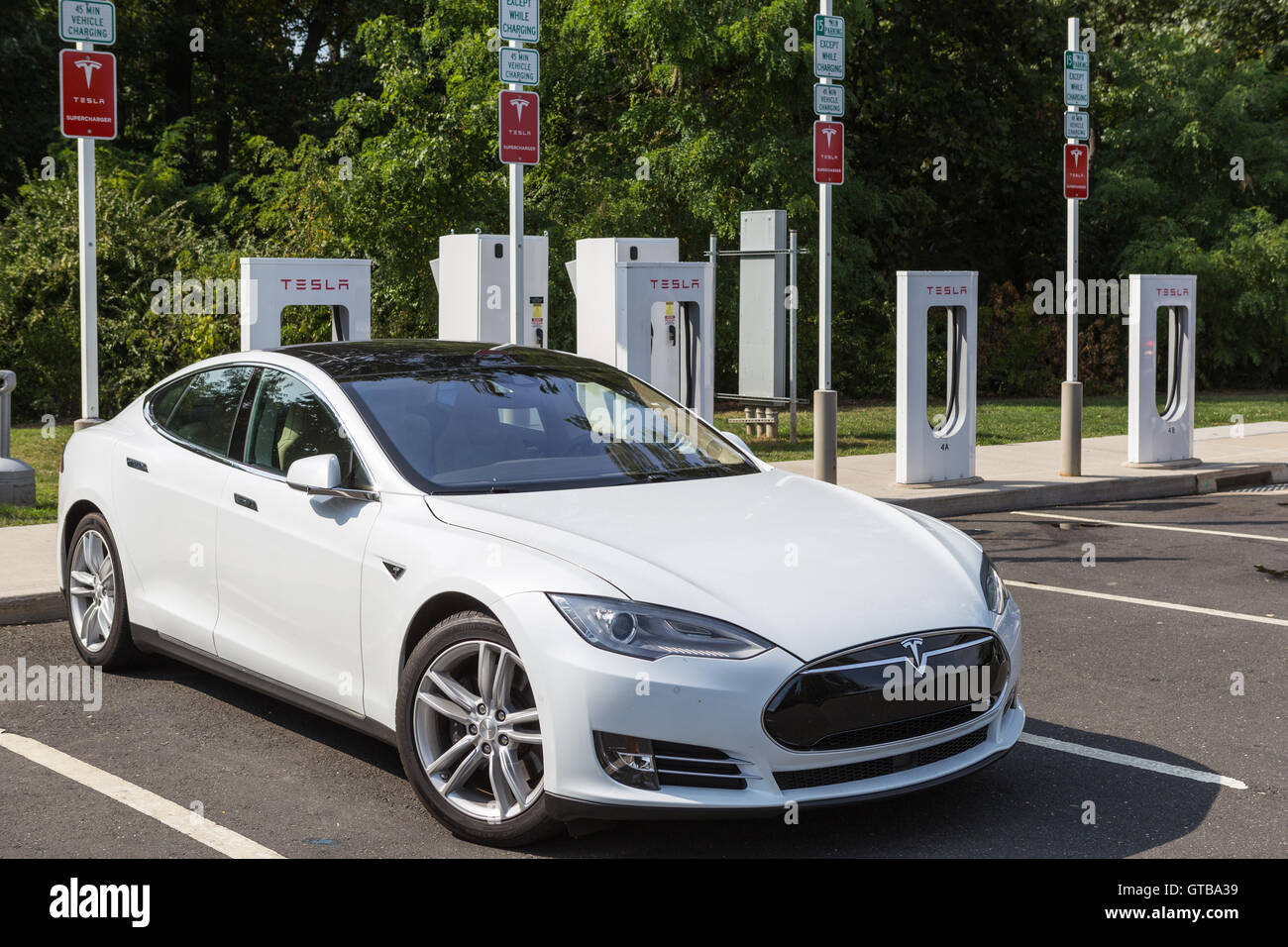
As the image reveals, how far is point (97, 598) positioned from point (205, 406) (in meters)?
1.13

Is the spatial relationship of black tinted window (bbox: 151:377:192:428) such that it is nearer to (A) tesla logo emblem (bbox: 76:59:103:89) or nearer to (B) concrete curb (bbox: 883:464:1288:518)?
(A) tesla logo emblem (bbox: 76:59:103:89)

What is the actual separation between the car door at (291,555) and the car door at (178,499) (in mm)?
137

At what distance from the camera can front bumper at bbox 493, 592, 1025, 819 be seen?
14.2 feet

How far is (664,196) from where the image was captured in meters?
22.4

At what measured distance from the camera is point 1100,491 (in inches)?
528

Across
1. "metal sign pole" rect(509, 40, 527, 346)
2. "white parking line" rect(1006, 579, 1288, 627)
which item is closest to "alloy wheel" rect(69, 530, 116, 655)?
"metal sign pole" rect(509, 40, 527, 346)

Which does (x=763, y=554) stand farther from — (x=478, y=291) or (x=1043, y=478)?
(x=1043, y=478)

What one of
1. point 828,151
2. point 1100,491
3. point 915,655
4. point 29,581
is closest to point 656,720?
point 915,655

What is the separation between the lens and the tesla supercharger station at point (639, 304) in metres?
13.4

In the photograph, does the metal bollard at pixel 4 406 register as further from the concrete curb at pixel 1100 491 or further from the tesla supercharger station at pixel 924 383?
the tesla supercharger station at pixel 924 383

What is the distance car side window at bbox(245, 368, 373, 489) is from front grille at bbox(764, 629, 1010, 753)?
6.28ft

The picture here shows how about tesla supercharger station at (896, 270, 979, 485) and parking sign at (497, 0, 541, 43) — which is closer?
parking sign at (497, 0, 541, 43)

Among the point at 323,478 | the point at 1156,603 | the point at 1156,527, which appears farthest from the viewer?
the point at 1156,527
